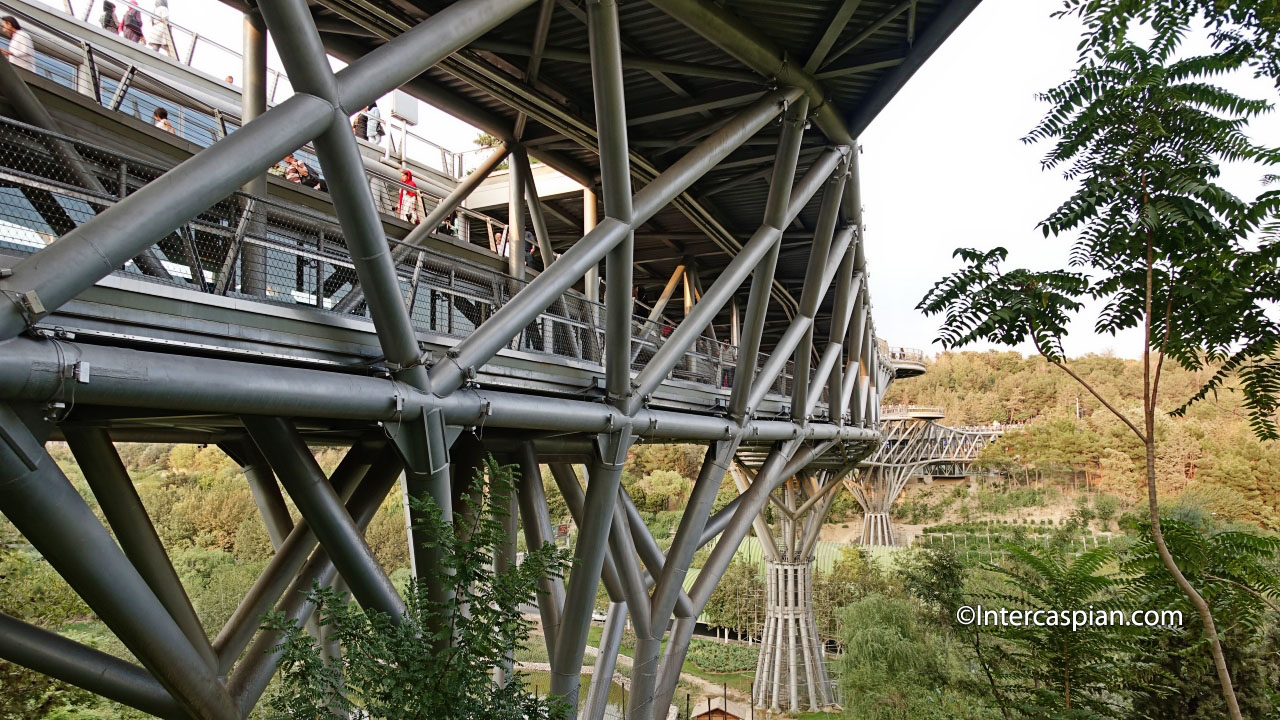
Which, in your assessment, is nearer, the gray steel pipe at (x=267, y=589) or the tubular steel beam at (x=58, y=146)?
the tubular steel beam at (x=58, y=146)

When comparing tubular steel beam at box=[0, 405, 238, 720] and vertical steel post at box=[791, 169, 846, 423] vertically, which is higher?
vertical steel post at box=[791, 169, 846, 423]

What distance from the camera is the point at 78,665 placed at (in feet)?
16.9

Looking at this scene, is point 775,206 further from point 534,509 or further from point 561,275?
point 534,509

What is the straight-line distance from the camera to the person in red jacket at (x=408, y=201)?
1198cm

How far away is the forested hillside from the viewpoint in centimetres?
4181

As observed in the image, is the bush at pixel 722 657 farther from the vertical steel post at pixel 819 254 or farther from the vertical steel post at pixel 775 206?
the vertical steel post at pixel 775 206

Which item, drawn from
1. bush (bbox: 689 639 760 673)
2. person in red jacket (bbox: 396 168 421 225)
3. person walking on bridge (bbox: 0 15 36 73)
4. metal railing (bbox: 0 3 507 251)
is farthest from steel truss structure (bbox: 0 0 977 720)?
bush (bbox: 689 639 760 673)

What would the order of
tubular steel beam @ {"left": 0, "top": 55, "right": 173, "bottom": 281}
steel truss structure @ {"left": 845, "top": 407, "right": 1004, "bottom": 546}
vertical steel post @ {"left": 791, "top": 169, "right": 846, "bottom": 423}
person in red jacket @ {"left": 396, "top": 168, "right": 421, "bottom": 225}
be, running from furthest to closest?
steel truss structure @ {"left": 845, "top": 407, "right": 1004, "bottom": 546} < person in red jacket @ {"left": 396, "top": 168, "right": 421, "bottom": 225} < vertical steel post @ {"left": 791, "top": 169, "right": 846, "bottom": 423} < tubular steel beam @ {"left": 0, "top": 55, "right": 173, "bottom": 281}

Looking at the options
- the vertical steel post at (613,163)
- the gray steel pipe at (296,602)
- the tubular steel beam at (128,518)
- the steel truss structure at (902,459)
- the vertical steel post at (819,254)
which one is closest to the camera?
the tubular steel beam at (128,518)

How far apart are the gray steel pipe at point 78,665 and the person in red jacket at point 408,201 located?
7.89 m

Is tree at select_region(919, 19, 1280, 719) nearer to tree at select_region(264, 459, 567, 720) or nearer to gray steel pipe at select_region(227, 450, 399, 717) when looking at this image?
tree at select_region(264, 459, 567, 720)

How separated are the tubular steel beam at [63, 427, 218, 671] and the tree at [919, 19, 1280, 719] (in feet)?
22.6

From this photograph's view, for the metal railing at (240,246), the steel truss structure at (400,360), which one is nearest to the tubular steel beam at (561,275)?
the steel truss structure at (400,360)

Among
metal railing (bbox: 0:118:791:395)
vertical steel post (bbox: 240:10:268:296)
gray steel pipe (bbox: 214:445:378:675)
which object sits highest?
vertical steel post (bbox: 240:10:268:296)
